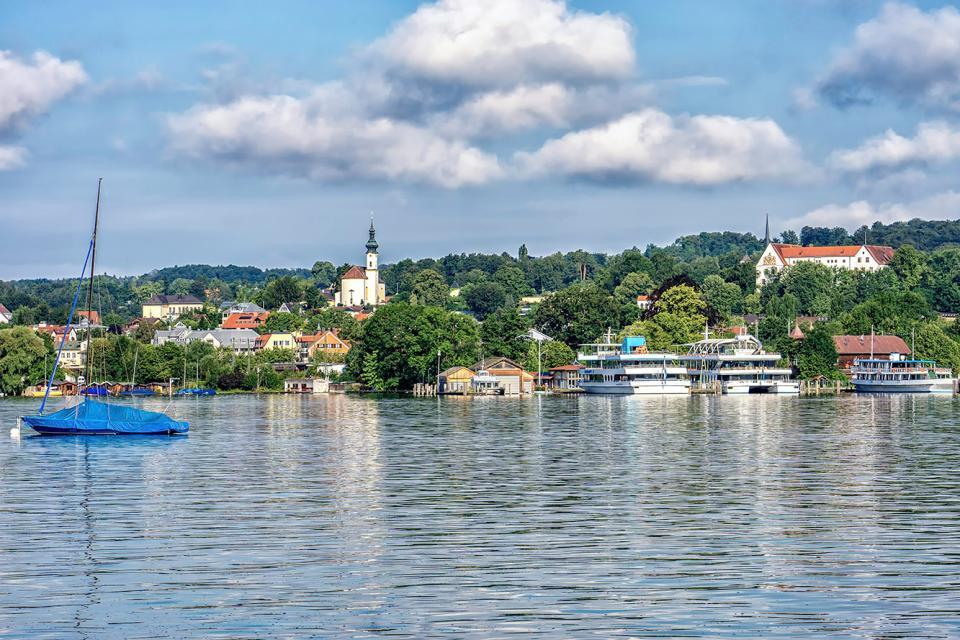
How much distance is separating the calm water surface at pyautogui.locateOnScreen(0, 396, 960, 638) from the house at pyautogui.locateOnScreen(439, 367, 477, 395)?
82968mm

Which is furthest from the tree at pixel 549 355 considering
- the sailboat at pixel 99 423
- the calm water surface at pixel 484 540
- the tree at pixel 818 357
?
the calm water surface at pixel 484 540

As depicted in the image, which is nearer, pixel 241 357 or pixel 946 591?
pixel 946 591

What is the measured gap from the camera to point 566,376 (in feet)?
502

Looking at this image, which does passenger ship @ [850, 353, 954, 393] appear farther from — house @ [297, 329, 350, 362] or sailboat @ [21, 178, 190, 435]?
sailboat @ [21, 178, 190, 435]

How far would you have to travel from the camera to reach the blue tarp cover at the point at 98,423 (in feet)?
213

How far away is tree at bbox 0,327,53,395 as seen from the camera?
137m

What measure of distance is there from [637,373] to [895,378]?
95.1 ft

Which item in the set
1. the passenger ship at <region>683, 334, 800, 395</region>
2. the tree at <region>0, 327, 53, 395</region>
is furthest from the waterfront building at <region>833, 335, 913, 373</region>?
the tree at <region>0, 327, 53, 395</region>

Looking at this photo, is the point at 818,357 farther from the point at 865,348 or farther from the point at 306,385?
the point at 306,385

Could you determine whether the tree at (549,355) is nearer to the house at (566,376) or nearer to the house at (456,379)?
the house at (566,376)

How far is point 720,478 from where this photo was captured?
40.8 m

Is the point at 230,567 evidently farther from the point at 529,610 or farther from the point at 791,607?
the point at 791,607

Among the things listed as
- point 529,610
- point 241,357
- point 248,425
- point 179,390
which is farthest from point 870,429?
point 241,357

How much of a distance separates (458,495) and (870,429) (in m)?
38.9
